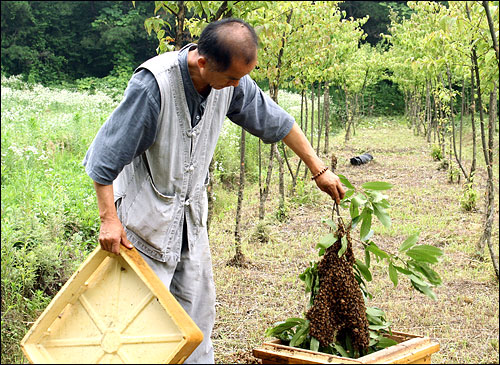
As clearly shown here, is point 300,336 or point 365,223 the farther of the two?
point 365,223

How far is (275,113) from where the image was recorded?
8.61 feet

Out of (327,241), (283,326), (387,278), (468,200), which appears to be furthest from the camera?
(468,200)

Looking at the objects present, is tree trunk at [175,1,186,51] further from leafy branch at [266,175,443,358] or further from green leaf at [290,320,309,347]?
green leaf at [290,320,309,347]

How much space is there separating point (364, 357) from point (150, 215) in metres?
1.08

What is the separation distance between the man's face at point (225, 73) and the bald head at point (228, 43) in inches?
0.6

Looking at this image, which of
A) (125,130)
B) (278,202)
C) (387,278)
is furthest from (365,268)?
(278,202)

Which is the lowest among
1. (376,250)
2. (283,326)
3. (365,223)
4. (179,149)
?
(283,326)

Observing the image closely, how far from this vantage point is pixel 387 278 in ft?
16.0

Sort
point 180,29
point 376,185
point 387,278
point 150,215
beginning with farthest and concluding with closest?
point 387,278
point 180,29
point 376,185
point 150,215

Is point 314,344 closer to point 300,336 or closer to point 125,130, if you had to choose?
point 300,336

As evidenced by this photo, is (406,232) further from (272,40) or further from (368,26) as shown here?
(368,26)

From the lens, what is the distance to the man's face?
211cm

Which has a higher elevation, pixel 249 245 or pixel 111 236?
pixel 111 236

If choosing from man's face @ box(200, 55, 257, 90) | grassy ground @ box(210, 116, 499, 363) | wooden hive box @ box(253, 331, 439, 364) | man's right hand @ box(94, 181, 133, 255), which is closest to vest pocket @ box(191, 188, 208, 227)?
man's right hand @ box(94, 181, 133, 255)
